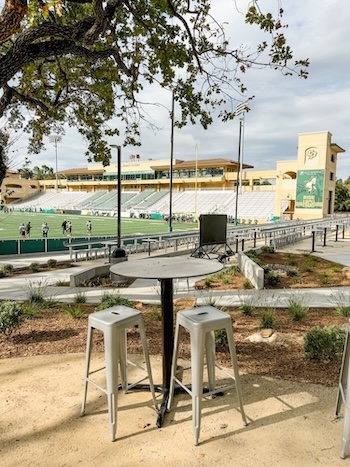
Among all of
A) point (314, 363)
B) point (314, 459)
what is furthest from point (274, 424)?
point (314, 363)

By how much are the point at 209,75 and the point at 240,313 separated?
473 centimetres

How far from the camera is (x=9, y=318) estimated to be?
185 inches

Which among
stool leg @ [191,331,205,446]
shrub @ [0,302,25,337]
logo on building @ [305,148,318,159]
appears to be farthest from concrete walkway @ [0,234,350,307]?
logo on building @ [305,148,318,159]

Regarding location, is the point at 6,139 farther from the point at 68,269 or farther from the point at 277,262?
the point at 277,262

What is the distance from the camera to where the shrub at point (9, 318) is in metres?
4.69

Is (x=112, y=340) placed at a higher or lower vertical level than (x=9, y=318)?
higher

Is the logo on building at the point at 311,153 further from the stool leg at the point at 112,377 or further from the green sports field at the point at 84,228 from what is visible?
the stool leg at the point at 112,377

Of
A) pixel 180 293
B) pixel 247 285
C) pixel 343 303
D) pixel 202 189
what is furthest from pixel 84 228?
pixel 202 189

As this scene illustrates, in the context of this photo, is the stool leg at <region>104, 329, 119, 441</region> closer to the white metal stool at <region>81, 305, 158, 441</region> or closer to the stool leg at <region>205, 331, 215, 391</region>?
the white metal stool at <region>81, 305, 158, 441</region>

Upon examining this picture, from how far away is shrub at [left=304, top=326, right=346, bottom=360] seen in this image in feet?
13.1

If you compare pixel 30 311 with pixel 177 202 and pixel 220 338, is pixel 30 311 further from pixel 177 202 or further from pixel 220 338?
pixel 177 202

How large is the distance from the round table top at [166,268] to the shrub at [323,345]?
1.63 m

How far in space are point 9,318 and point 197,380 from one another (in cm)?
323

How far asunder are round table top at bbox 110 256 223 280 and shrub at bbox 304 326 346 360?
163 centimetres
